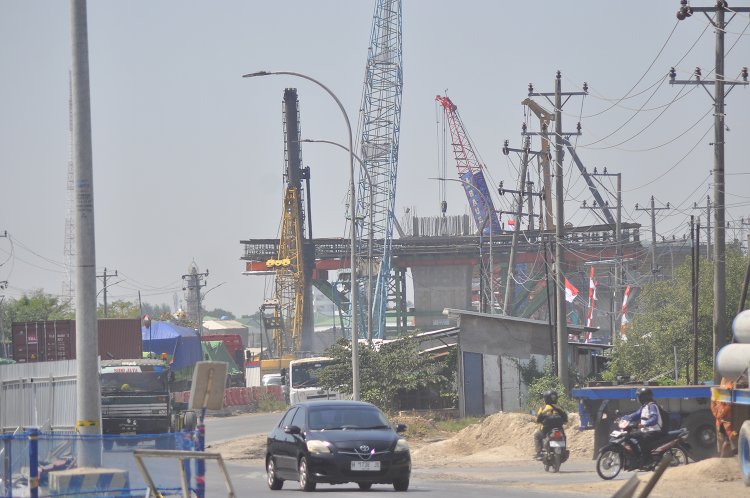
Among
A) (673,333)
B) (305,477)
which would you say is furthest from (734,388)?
(673,333)

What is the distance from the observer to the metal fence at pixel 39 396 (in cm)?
2439

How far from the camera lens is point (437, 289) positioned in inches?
4998

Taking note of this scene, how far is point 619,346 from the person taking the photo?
48.9 metres

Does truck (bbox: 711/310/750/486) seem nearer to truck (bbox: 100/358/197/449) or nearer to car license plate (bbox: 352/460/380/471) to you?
car license plate (bbox: 352/460/380/471)

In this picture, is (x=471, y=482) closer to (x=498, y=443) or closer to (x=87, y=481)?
(x=87, y=481)

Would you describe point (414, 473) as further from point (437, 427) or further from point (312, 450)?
point (437, 427)

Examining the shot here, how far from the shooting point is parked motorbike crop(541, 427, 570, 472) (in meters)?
24.4

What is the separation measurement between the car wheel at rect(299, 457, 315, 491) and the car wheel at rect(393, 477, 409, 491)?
1296 mm

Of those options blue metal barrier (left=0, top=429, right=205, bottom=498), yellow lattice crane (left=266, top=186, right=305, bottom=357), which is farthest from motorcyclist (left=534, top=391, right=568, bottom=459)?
yellow lattice crane (left=266, top=186, right=305, bottom=357)

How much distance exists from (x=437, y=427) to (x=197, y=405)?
28176 millimetres

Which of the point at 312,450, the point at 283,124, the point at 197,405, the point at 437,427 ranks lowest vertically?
the point at 437,427

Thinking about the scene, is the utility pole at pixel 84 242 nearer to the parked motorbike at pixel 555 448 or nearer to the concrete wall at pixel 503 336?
the parked motorbike at pixel 555 448

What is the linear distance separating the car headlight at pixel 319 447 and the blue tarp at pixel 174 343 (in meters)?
30.7

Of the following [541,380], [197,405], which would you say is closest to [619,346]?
[541,380]
